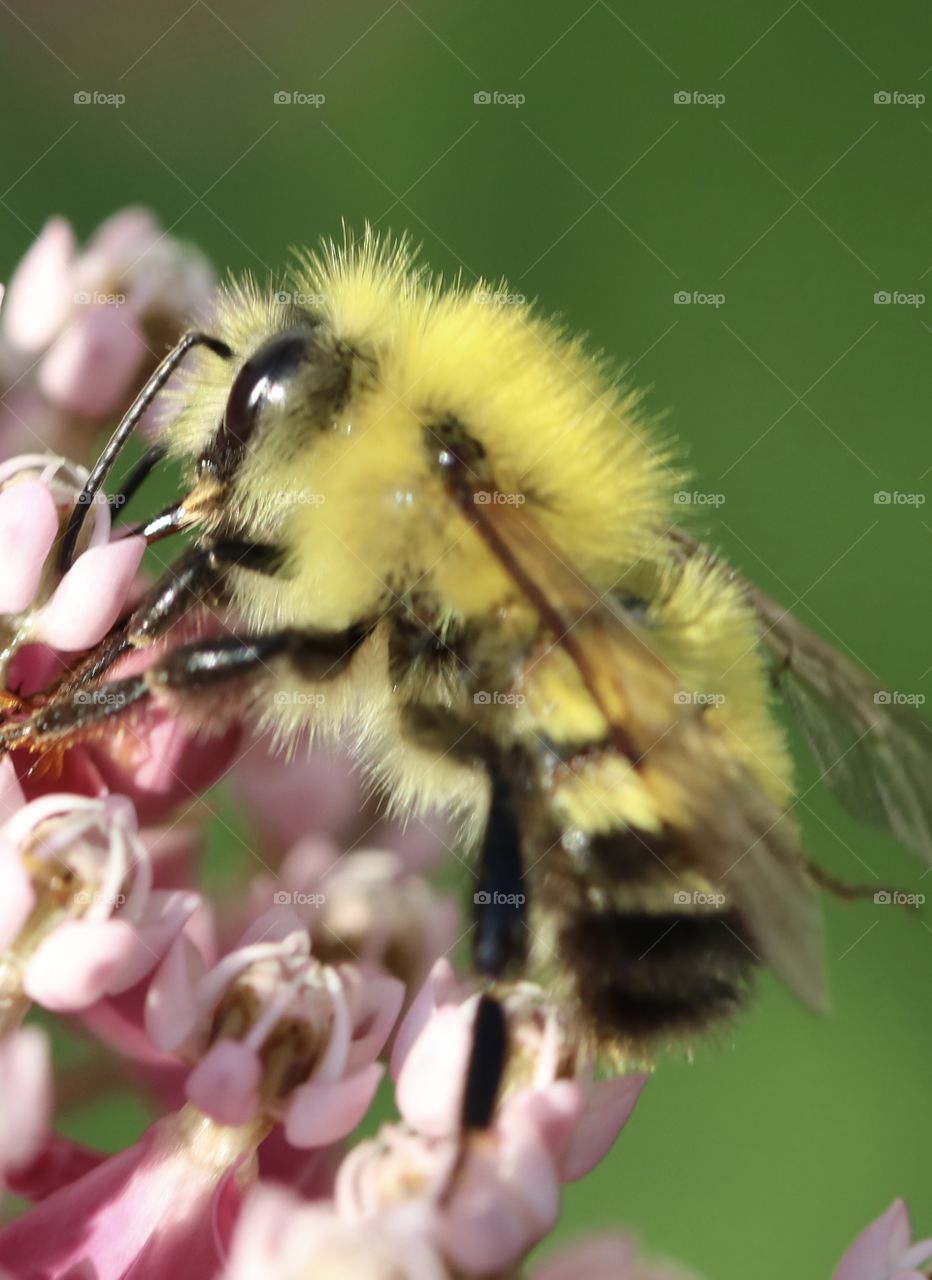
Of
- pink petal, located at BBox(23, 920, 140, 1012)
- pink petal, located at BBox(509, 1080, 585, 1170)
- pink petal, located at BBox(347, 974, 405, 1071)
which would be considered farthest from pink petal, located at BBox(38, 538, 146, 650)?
pink petal, located at BBox(509, 1080, 585, 1170)

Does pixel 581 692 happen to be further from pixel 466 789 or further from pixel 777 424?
pixel 777 424

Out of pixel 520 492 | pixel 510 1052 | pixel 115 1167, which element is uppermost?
pixel 520 492

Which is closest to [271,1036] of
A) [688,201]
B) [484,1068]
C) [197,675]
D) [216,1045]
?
[216,1045]

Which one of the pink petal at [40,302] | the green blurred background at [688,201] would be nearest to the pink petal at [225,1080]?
the pink petal at [40,302]

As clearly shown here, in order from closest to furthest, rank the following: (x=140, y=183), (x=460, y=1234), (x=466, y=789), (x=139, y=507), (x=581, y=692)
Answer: (x=460, y=1234) < (x=581, y=692) < (x=466, y=789) < (x=139, y=507) < (x=140, y=183)

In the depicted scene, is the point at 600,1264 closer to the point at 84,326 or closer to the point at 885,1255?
the point at 885,1255

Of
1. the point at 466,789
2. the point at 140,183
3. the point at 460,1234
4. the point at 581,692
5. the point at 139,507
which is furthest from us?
the point at 140,183

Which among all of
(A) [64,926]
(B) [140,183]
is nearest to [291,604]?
(A) [64,926]

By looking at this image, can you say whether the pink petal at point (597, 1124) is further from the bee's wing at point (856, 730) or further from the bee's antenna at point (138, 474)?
the bee's antenna at point (138, 474)
